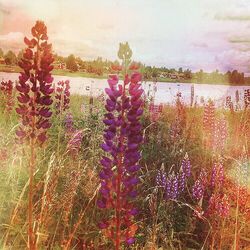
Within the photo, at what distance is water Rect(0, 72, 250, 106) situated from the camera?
276 cm

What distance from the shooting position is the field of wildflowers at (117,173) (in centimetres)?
121

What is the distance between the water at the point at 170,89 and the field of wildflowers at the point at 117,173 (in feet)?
0.18

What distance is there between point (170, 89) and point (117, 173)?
1867 mm

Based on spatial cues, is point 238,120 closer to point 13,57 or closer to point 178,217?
point 178,217

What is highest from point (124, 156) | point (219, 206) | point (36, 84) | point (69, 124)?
point (36, 84)

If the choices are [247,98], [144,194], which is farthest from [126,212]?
[247,98]

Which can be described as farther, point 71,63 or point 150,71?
point 150,71

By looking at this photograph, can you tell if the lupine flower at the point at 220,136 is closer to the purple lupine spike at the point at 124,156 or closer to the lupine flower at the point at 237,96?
the lupine flower at the point at 237,96

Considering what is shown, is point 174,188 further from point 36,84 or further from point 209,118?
point 36,84

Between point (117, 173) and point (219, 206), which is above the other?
point (117, 173)

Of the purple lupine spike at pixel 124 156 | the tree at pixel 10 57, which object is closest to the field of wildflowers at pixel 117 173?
the purple lupine spike at pixel 124 156

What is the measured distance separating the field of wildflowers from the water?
Answer: 6 cm

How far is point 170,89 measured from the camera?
304 centimetres

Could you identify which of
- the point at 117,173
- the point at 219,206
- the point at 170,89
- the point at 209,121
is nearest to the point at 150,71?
the point at 170,89
